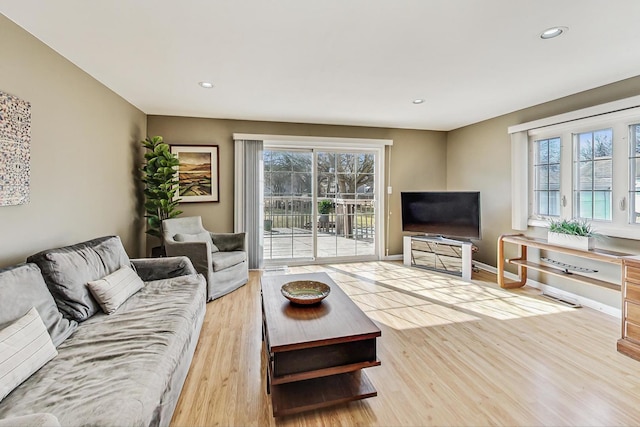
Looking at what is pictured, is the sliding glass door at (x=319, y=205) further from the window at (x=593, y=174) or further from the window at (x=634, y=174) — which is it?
the window at (x=634, y=174)

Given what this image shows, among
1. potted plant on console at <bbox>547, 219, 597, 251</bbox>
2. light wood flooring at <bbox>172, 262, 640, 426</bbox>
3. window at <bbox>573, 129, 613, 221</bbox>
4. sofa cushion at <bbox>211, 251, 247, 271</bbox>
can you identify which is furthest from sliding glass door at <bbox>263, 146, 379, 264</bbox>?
window at <bbox>573, 129, 613, 221</bbox>

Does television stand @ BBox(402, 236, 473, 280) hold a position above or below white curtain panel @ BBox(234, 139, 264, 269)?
below

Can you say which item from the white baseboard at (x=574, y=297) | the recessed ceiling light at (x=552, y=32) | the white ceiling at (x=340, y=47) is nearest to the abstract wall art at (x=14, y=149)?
the white ceiling at (x=340, y=47)

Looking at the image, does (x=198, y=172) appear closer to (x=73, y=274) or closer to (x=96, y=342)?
(x=73, y=274)

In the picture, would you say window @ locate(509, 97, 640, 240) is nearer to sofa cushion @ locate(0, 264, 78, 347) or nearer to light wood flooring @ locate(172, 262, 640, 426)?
light wood flooring @ locate(172, 262, 640, 426)

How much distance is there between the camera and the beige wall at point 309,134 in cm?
441

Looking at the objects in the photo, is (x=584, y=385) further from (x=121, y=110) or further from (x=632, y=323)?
(x=121, y=110)

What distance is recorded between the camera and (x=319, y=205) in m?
5.01

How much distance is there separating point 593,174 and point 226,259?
4.23m

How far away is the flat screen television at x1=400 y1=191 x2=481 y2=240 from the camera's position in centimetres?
418

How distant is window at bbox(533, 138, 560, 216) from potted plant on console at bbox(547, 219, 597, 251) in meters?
0.50

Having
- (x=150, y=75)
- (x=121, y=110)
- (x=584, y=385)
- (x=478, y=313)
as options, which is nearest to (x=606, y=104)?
(x=478, y=313)

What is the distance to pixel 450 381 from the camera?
6.32ft

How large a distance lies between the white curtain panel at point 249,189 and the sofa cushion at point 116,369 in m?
2.42
